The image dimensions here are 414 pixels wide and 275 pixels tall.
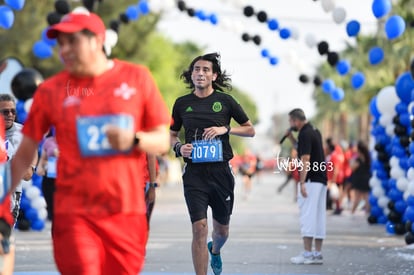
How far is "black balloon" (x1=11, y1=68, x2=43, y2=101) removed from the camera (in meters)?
16.0

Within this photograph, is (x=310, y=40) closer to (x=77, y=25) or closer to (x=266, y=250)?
(x=266, y=250)

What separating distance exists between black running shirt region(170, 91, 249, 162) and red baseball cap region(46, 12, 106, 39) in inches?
143

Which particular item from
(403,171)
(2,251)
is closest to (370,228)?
(403,171)

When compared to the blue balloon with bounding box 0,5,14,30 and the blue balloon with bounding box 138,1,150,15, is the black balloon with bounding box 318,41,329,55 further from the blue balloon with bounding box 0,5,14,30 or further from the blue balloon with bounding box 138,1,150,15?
the blue balloon with bounding box 0,5,14,30

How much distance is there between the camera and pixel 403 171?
1605cm

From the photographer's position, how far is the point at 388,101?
56.1ft

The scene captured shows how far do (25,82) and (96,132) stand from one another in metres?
11.2

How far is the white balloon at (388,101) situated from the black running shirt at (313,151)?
5.46 m

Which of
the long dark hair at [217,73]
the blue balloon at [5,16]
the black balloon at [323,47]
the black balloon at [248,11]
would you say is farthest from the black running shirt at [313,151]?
the black balloon at [248,11]

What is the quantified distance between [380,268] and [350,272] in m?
0.54

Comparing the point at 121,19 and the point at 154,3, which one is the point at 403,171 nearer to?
the point at 154,3

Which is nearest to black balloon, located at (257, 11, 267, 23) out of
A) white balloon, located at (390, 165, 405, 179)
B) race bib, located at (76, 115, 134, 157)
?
white balloon, located at (390, 165, 405, 179)

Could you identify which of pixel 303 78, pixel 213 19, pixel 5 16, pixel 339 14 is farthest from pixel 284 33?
pixel 5 16

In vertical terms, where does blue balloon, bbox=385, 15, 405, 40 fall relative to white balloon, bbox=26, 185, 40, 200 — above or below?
above
